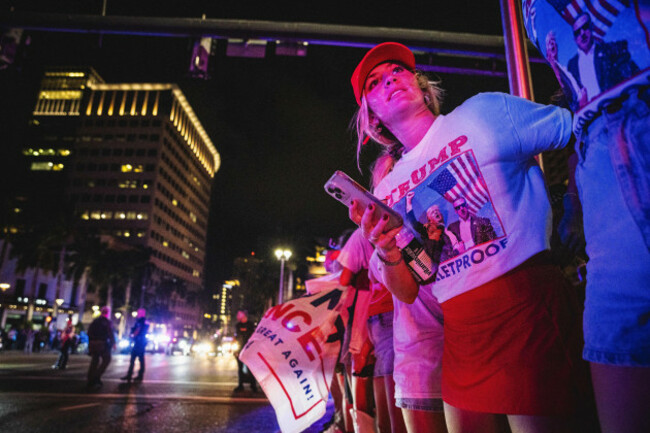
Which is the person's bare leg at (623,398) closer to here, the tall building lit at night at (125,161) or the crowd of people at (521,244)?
the crowd of people at (521,244)

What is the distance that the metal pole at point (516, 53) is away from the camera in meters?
3.45

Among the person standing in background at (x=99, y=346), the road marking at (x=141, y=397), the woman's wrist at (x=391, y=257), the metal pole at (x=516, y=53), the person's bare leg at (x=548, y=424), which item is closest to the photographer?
the person's bare leg at (x=548, y=424)

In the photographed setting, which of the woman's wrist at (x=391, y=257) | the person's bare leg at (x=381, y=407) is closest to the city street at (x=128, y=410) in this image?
the person's bare leg at (x=381, y=407)

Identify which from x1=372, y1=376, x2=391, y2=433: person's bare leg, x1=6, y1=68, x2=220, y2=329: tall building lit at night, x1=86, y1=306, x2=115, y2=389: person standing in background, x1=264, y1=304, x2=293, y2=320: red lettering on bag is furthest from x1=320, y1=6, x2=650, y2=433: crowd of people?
x1=6, y1=68, x2=220, y2=329: tall building lit at night

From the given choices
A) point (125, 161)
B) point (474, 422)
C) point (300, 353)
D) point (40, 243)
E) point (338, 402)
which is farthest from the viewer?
point (125, 161)

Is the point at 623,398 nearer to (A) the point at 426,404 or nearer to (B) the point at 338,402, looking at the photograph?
(A) the point at 426,404

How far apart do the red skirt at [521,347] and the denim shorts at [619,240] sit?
29 centimetres

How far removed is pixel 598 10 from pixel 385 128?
155 centimetres

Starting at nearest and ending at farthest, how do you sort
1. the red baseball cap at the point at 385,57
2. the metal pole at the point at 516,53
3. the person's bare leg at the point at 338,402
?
the red baseball cap at the point at 385,57 < the metal pole at the point at 516,53 < the person's bare leg at the point at 338,402

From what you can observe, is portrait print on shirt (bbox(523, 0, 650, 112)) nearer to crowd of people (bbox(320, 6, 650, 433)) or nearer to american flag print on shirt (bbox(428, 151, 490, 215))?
crowd of people (bbox(320, 6, 650, 433))

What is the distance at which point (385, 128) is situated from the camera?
2527 millimetres

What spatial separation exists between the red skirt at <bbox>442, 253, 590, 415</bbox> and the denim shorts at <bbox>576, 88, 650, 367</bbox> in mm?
286

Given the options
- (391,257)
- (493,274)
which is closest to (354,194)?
(391,257)

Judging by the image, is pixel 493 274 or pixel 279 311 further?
pixel 279 311
